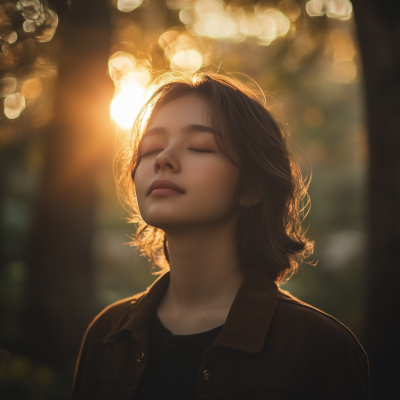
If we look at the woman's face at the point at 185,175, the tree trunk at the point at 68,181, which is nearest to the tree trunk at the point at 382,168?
the woman's face at the point at 185,175

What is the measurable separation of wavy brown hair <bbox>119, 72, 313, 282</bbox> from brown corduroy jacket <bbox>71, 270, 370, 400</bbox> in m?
0.17

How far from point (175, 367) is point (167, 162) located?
3.13ft

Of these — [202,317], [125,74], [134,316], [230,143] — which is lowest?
[134,316]

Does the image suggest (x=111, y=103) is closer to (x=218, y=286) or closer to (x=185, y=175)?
(x=185, y=175)

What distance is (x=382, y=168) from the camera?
343 centimetres

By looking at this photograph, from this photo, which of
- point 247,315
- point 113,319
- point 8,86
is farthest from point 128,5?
point 247,315

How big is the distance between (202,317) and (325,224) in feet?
45.0

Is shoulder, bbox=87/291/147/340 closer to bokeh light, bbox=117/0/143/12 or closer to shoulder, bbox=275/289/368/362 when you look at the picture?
shoulder, bbox=275/289/368/362

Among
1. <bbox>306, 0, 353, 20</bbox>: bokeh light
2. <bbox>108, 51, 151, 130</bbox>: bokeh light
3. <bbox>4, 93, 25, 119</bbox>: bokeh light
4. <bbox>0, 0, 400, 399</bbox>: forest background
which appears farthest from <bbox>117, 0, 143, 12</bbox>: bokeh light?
<bbox>306, 0, 353, 20</bbox>: bokeh light

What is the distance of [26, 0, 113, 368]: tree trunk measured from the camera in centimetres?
413

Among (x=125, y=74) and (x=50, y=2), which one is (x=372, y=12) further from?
(x=50, y=2)

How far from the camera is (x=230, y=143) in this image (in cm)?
175

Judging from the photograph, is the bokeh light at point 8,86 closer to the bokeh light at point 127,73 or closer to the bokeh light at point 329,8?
the bokeh light at point 127,73

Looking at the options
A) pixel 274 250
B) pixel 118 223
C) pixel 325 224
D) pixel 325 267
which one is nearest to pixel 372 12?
pixel 274 250
